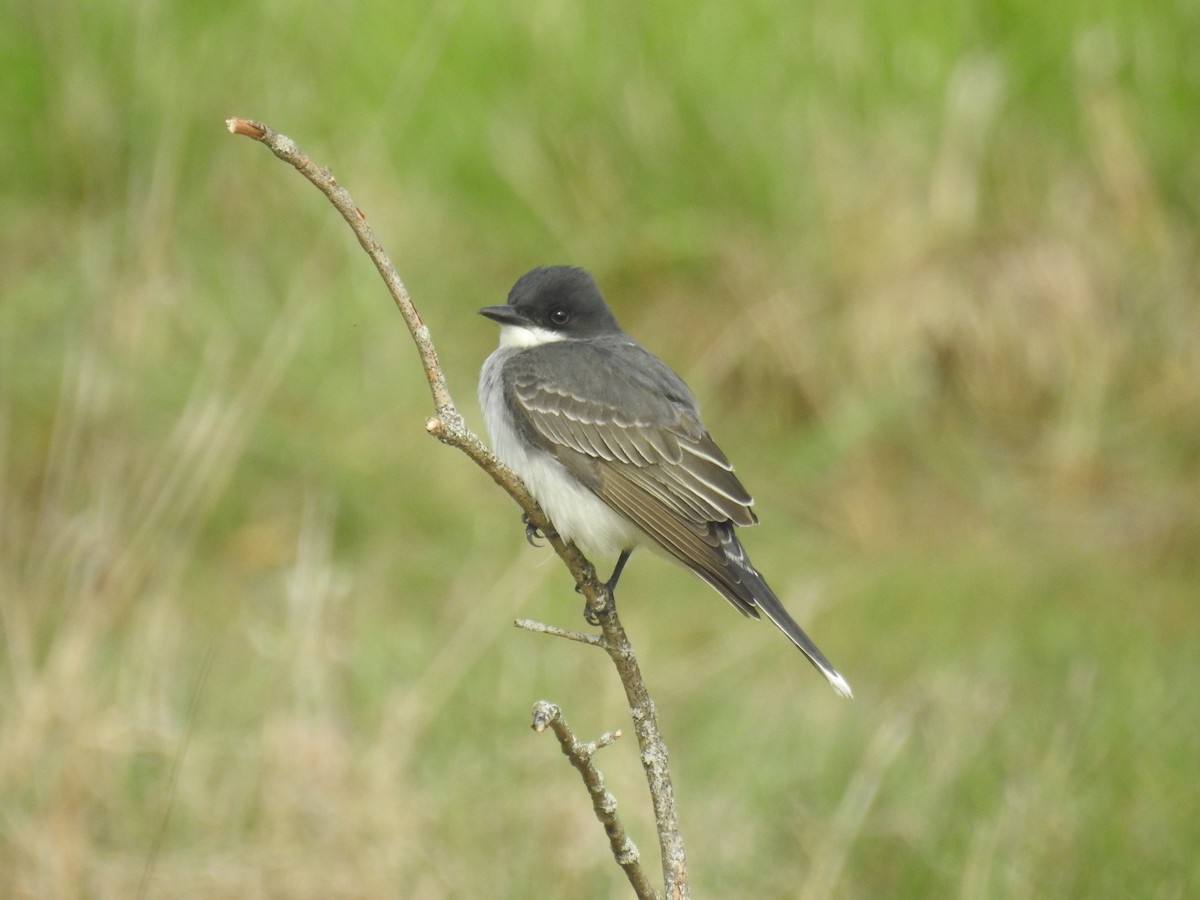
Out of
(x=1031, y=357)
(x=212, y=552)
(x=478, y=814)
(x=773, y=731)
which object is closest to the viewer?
(x=478, y=814)

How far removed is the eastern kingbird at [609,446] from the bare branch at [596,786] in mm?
1390

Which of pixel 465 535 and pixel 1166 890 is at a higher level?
pixel 465 535

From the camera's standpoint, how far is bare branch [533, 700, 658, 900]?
219 cm

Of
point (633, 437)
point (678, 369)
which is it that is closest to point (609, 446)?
point (633, 437)

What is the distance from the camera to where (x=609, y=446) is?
4.14 meters

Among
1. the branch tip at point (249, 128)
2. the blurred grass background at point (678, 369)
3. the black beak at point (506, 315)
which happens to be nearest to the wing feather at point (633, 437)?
the black beak at point (506, 315)

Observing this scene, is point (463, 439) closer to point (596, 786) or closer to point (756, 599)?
point (596, 786)

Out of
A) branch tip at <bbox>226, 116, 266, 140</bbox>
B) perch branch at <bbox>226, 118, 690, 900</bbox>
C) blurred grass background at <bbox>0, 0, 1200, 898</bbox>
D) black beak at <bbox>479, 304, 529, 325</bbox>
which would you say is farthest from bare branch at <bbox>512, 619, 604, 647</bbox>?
black beak at <bbox>479, 304, 529, 325</bbox>

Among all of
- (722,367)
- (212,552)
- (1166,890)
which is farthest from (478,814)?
(722,367)

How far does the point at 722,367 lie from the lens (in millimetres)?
6941

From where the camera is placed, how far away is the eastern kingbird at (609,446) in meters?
3.90

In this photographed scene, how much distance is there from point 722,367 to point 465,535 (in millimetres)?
1306

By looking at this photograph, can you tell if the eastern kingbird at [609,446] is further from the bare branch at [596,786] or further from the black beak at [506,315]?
the bare branch at [596,786]

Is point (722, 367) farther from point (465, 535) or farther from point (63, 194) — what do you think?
point (63, 194)
